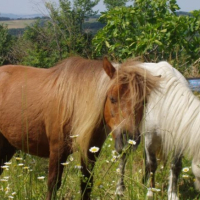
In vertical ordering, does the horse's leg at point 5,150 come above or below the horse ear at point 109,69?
below

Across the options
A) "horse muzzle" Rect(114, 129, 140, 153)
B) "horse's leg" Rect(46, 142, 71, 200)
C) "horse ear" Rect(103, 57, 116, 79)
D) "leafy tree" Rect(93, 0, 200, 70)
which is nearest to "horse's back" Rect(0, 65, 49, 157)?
"horse's leg" Rect(46, 142, 71, 200)

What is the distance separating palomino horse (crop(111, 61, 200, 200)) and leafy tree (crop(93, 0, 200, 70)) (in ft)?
5.90

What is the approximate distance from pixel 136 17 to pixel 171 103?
2669mm

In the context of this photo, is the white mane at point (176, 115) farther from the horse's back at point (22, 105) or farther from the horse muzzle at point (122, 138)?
the horse's back at point (22, 105)

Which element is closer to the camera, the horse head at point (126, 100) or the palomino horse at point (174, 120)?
the horse head at point (126, 100)

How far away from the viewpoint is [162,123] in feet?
12.3

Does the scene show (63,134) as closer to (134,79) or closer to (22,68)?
(134,79)

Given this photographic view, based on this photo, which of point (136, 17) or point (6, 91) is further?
point (136, 17)

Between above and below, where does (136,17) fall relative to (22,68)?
above

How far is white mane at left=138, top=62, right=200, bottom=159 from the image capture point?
11.6 feet

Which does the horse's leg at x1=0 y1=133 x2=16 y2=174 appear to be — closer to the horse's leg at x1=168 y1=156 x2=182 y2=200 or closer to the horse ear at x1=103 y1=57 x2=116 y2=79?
the horse ear at x1=103 y1=57 x2=116 y2=79

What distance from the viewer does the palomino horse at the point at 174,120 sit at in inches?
138

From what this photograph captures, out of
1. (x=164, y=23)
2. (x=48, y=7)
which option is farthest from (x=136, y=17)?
(x=48, y=7)

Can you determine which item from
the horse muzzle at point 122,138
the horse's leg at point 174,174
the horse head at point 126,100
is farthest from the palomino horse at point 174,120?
the horse muzzle at point 122,138
